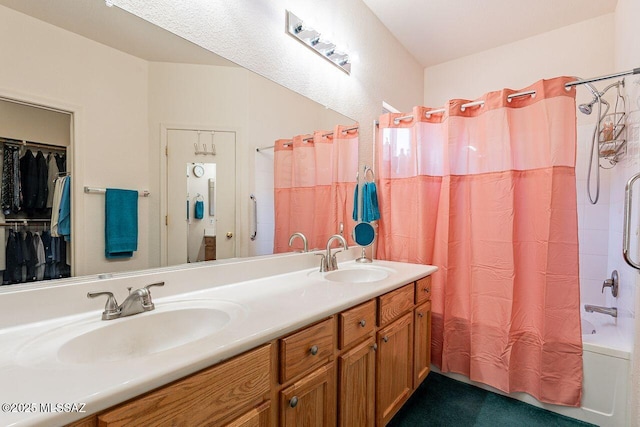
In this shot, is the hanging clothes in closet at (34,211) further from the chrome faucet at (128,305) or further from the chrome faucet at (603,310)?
the chrome faucet at (603,310)

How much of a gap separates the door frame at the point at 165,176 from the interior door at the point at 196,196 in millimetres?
13

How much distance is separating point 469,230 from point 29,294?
2.13m

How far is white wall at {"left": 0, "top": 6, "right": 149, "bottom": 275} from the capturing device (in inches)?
33.1

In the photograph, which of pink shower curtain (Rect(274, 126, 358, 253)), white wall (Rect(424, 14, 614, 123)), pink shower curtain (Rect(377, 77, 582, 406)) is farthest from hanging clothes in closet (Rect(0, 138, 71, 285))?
white wall (Rect(424, 14, 614, 123))

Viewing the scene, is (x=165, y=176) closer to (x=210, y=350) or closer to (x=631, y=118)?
(x=210, y=350)

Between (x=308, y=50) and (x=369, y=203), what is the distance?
1.07 metres

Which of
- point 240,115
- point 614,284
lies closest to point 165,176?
point 240,115

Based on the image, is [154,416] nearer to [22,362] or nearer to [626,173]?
[22,362]

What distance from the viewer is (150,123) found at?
1.12 meters

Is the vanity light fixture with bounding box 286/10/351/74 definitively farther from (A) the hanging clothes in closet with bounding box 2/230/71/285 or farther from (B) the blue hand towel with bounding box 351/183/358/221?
(A) the hanging clothes in closet with bounding box 2/230/71/285

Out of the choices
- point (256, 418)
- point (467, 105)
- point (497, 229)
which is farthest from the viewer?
point (467, 105)

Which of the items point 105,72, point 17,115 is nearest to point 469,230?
point 105,72

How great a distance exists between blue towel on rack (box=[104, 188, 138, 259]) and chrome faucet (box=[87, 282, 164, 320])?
7.0 inches

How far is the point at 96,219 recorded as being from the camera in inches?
39.2
